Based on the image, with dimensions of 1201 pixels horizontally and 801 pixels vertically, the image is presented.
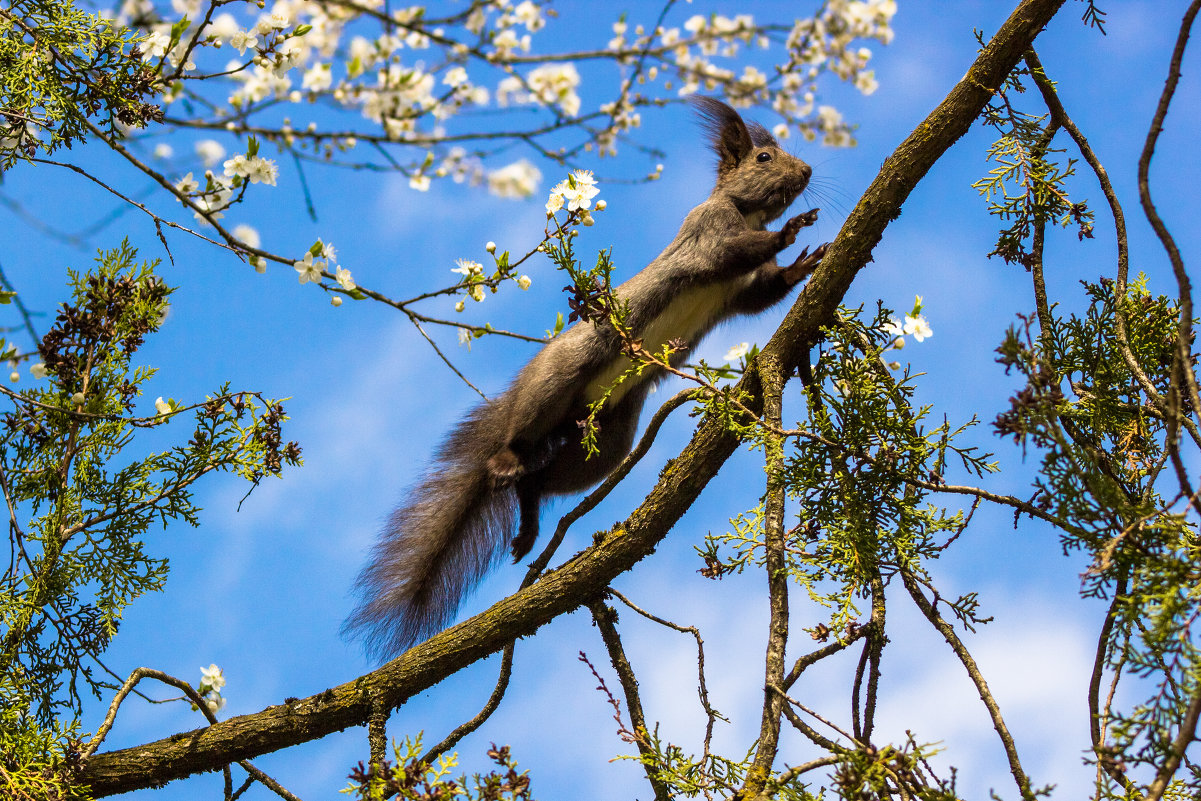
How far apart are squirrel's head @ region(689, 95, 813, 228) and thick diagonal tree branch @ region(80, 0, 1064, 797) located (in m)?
2.10

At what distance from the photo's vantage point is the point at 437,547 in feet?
12.7

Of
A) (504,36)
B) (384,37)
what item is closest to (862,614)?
(384,37)

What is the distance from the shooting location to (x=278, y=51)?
2949mm

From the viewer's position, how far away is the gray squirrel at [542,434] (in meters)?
3.83

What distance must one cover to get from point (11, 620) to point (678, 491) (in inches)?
74.3

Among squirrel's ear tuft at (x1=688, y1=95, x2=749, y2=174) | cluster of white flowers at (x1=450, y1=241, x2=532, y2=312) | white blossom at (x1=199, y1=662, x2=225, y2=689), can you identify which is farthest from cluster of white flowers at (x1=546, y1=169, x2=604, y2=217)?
squirrel's ear tuft at (x1=688, y1=95, x2=749, y2=174)

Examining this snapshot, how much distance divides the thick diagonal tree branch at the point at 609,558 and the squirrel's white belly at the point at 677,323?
4.28 feet

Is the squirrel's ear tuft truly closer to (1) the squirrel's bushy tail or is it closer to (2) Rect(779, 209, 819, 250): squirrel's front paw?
(2) Rect(779, 209, 819, 250): squirrel's front paw

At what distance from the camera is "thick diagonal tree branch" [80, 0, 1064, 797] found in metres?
2.50

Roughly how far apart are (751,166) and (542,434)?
1839 millimetres

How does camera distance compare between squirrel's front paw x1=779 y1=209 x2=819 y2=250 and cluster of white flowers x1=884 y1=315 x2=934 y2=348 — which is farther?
squirrel's front paw x1=779 y1=209 x2=819 y2=250

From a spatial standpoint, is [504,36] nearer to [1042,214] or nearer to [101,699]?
[1042,214]

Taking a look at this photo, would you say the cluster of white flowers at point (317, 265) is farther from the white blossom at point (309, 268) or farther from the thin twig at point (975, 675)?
the thin twig at point (975, 675)

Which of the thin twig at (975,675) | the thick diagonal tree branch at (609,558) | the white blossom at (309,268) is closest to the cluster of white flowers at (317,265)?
the white blossom at (309,268)
